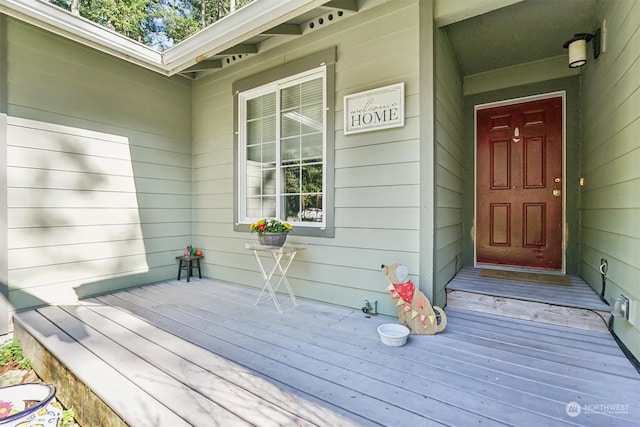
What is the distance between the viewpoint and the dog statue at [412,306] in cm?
223

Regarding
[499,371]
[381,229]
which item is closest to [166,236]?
[381,229]

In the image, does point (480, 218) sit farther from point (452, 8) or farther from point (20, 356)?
point (20, 356)

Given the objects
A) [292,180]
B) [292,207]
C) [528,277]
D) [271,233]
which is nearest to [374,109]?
[292,180]

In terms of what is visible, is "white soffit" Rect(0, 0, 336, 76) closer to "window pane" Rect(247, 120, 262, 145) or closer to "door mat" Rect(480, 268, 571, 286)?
"window pane" Rect(247, 120, 262, 145)

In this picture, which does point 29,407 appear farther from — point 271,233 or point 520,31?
point 520,31

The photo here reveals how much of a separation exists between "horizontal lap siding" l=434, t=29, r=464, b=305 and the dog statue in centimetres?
24

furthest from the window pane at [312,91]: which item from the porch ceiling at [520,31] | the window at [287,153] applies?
the porch ceiling at [520,31]

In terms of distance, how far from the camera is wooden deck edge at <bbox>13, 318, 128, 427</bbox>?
150 cm

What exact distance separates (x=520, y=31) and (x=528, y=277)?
7.93 feet

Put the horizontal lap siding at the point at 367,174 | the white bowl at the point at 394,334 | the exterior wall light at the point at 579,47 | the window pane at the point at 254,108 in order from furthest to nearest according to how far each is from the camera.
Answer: the window pane at the point at 254,108, the exterior wall light at the point at 579,47, the horizontal lap siding at the point at 367,174, the white bowl at the point at 394,334

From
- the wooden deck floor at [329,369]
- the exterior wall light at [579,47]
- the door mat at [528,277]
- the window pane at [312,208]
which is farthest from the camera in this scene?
the window pane at [312,208]

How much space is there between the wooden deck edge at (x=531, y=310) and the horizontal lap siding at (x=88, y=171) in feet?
11.4

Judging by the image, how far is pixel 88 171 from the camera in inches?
126

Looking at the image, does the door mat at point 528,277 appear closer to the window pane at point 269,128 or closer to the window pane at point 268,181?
the window pane at point 268,181
